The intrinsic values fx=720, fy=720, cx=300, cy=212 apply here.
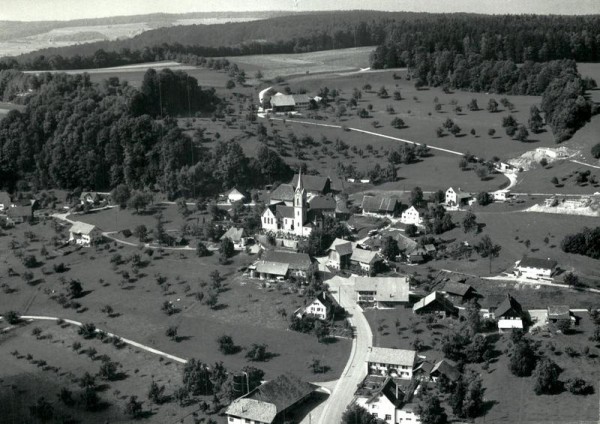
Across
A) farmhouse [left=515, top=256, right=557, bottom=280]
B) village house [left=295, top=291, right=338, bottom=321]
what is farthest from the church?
farmhouse [left=515, top=256, right=557, bottom=280]

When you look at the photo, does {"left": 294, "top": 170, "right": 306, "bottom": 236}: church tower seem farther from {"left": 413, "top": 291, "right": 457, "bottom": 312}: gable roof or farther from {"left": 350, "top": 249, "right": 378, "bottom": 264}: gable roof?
{"left": 413, "top": 291, "right": 457, "bottom": 312}: gable roof

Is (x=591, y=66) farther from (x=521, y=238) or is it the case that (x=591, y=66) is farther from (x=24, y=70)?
(x=24, y=70)

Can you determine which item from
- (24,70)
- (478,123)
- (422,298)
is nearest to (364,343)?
(422,298)

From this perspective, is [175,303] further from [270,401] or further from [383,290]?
[270,401]

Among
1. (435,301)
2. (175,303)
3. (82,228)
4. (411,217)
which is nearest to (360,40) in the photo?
(411,217)

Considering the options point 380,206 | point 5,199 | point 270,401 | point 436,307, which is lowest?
point 270,401
